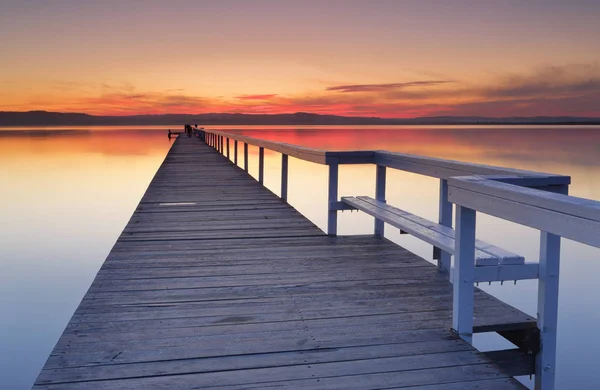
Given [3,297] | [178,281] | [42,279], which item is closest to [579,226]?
[178,281]

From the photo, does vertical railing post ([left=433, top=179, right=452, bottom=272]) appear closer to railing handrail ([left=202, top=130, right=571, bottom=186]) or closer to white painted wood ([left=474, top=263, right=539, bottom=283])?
railing handrail ([left=202, top=130, right=571, bottom=186])

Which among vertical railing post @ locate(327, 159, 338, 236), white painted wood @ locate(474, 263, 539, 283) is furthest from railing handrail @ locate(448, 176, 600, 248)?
vertical railing post @ locate(327, 159, 338, 236)

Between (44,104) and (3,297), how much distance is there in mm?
44054

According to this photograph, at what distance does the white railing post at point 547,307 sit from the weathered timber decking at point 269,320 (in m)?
0.15

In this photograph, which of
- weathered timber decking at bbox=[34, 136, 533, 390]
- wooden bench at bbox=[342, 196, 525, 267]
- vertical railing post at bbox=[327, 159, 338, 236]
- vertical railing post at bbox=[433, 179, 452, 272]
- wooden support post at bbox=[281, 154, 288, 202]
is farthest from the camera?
wooden support post at bbox=[281, 154, 288, 202]

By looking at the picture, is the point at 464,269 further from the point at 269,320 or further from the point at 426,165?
the point at 426,165

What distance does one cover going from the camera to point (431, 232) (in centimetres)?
331

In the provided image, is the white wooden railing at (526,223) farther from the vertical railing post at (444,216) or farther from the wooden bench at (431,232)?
the vertical railing post at (444,216)

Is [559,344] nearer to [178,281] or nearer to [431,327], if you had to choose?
[431,327]

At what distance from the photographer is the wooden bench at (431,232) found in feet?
8.36

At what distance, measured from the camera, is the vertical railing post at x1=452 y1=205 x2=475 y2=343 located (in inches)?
96.7

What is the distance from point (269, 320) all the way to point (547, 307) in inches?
53.4

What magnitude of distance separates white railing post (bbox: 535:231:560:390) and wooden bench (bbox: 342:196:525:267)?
125 millimetres

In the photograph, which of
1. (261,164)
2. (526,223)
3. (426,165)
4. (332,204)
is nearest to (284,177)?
(261,164)
